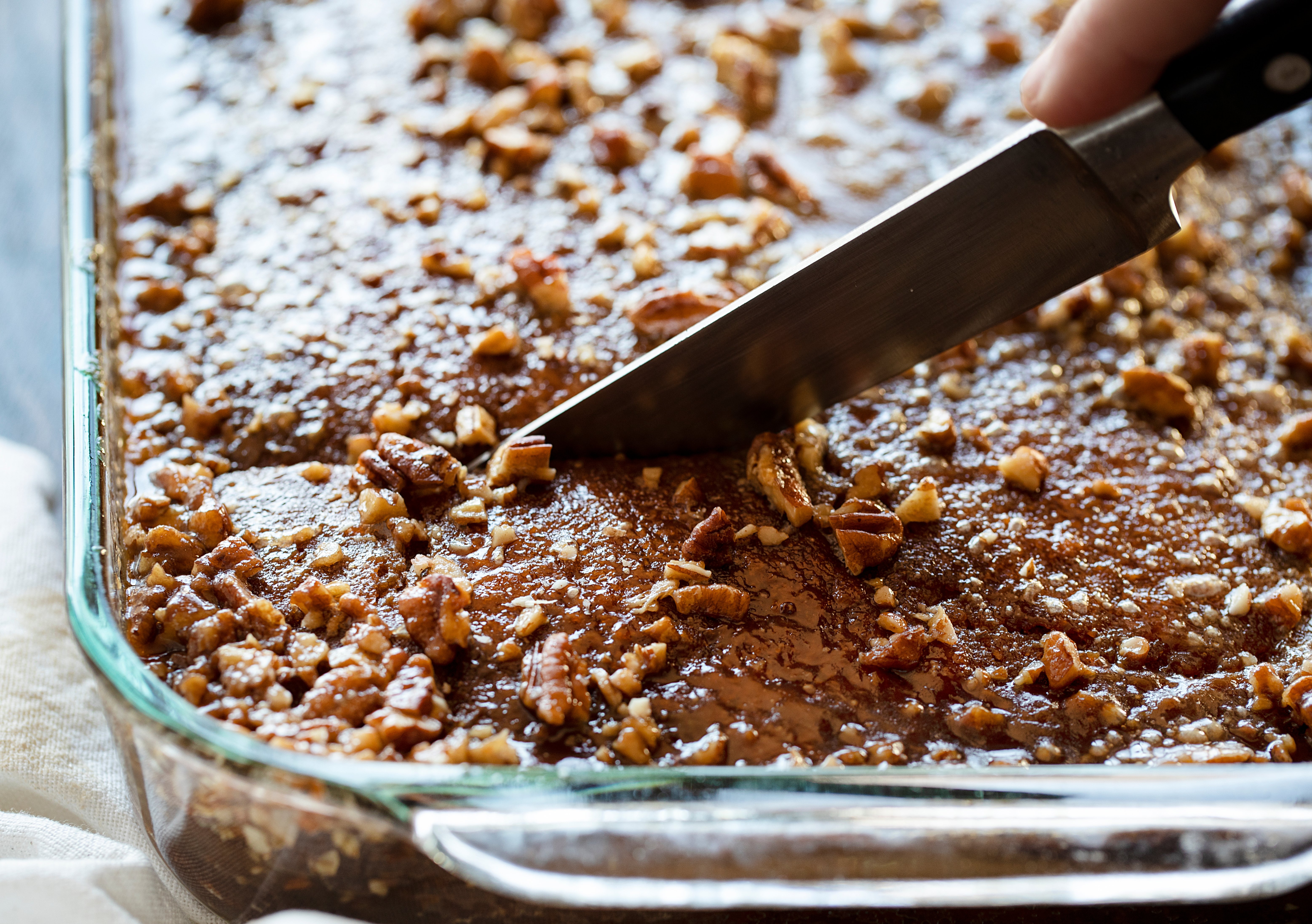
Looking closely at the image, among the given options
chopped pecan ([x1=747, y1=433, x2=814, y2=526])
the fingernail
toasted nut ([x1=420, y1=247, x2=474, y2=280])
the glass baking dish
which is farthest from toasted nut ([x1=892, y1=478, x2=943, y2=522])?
toasted nut ([x1=420, y1=247, x2=474, y2=280])

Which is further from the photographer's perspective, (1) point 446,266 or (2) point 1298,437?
(1) point 446,266

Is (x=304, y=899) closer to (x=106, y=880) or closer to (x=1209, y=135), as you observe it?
(x=106, y=880)

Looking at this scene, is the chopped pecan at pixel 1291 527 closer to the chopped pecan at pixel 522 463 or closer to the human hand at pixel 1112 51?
the human hand at pixel 1112 51

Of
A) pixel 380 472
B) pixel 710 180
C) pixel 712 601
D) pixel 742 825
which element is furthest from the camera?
pixel 710 180

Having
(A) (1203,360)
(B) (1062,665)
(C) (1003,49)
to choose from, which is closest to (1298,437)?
(A) (1203,360)

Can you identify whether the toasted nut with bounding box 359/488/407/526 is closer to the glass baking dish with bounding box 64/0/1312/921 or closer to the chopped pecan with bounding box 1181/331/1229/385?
the glass baking dish with bounding box 64/0/1312/921

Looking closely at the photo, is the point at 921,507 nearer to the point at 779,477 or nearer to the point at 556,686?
the point at 779,477

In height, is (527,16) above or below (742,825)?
above
